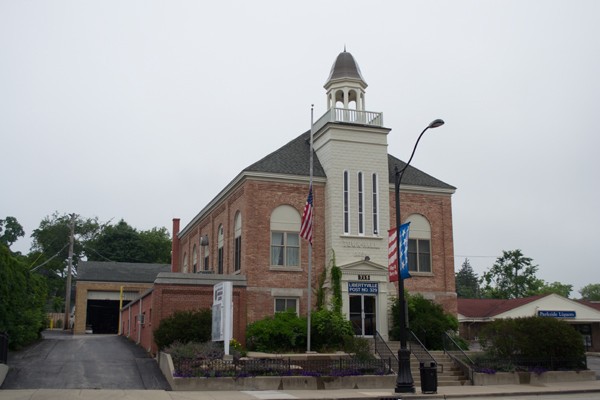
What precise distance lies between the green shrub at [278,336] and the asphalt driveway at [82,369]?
4.94 meters

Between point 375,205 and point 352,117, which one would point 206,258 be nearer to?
point 375,205

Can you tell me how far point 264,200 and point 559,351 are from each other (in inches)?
630

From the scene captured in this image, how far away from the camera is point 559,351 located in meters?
28.0

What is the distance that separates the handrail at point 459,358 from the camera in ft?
87.5

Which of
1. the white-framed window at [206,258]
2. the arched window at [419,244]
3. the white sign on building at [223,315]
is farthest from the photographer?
the white-framed window at [206,258]

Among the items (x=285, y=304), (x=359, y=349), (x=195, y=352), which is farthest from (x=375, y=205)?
(x=195, y=352)

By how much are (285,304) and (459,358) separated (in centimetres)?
946

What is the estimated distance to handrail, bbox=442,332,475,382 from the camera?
26.7m

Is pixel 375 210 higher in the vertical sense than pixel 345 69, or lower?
lower

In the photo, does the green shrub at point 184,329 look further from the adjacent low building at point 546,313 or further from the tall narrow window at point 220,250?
the adjacent low building at point 546,313

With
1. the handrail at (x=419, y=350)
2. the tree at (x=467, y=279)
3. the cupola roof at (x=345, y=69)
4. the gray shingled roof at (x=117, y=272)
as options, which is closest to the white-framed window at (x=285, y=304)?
the handrail at (x=419, y=350)

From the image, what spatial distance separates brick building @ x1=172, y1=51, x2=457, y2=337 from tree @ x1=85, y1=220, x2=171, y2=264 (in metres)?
52.8

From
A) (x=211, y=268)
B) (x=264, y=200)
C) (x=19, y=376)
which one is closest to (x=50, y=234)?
(x=211, y=268)

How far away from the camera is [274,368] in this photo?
23359mm
